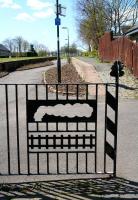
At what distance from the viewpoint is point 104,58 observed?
43406 millimetres

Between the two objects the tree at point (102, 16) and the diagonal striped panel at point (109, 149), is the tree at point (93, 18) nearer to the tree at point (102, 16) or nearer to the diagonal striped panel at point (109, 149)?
the tree at point (102, 16)

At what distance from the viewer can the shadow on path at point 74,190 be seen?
5254 millimetres

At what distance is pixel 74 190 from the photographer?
5473 mm

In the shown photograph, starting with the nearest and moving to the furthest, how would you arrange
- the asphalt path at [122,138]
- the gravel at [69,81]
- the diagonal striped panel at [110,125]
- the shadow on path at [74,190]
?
1. the shadow on path at [74,190]
2. the diagonal striped panel at [110,125]
3. the asphalt path at [122,138]
4. the gravel at [69,81]

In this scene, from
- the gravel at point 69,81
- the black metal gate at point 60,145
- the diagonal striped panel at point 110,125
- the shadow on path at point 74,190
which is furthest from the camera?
the gravel at point 69,81

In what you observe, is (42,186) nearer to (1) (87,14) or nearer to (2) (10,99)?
(2) (10,99)

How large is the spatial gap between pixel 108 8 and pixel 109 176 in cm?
6338

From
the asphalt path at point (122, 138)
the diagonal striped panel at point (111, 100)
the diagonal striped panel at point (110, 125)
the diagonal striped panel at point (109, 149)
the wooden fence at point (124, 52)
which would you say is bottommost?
the asphalt path at point (122, 138)

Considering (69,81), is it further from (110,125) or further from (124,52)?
(110,125)

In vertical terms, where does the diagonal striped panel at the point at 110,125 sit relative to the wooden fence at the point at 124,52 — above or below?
below

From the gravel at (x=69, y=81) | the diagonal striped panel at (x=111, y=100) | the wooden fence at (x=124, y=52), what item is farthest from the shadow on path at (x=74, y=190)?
the wooden fence at (x=124, y=52)

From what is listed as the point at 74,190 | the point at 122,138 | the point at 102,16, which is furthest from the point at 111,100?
the point at 102,16

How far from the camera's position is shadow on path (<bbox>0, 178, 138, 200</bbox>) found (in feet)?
17.2

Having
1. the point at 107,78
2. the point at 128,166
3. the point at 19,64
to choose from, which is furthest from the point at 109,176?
the point at 19,64
